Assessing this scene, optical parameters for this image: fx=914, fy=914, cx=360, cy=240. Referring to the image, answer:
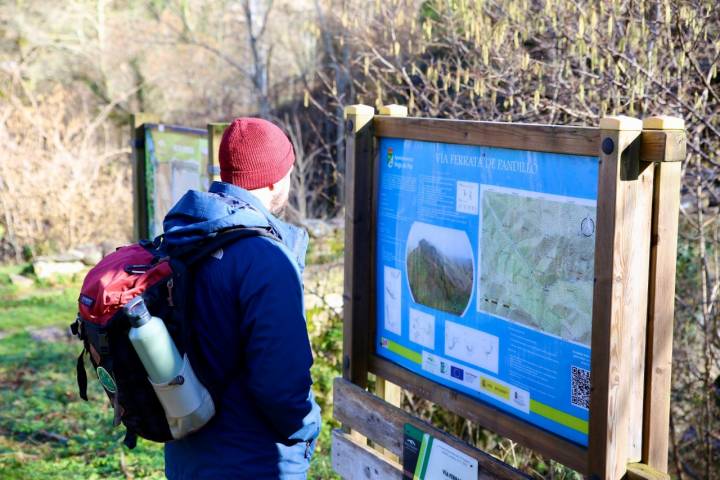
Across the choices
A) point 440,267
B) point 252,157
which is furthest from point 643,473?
point 252,157

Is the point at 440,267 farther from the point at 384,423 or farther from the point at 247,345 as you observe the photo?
the point at 247,345

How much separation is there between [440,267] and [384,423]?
2.30ft

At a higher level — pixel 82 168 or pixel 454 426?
pixel 82 168

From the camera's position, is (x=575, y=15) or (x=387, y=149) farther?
(x=575, y=15)

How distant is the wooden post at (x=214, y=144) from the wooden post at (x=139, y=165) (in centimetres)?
137

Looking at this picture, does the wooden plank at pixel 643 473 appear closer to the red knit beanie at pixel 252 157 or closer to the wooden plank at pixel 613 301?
the wooden plank at pixel 613 301

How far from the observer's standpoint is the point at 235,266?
2705 mm

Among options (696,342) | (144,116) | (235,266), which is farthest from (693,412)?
(144,116)

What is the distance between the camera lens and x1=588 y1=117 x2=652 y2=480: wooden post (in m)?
2.46

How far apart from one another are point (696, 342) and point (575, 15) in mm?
2443

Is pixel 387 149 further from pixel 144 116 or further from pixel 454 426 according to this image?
pixel 144 116

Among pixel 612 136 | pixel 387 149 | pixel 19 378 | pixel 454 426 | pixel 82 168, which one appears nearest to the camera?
pixel 612 136

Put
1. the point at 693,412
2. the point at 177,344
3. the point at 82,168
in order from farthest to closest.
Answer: the point at 82,168 < the point at 693,412 < the point at 177,344

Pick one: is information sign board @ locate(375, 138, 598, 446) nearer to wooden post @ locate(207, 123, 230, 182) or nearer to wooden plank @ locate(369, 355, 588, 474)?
wooden plank @ locate(369, 355, 588, 474)
